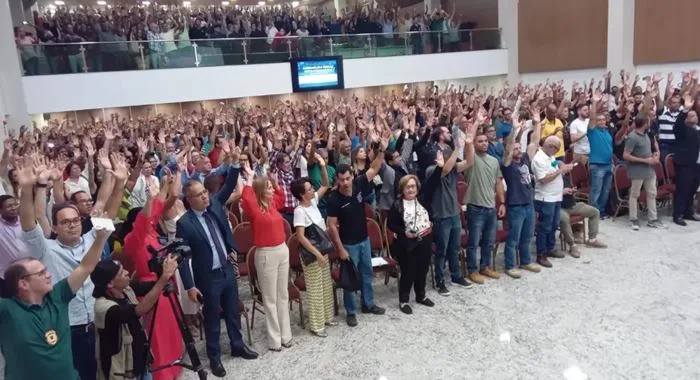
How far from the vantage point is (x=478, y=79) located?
1884cm

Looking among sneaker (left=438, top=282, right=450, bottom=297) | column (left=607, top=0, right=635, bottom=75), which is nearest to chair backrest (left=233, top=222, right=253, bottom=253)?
sneaker (left=438, top=282, right=450, bottom=297)

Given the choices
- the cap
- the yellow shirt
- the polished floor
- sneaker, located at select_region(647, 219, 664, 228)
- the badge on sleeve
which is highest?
the yellow shirt

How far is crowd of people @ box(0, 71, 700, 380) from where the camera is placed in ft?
9.85

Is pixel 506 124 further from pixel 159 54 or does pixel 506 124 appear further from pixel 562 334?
pixel 159 54

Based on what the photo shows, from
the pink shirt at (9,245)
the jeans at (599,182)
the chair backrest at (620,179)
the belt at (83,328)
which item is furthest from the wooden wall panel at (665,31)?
the pink shirt at (9,245)

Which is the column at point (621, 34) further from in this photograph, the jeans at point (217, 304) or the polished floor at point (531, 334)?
the jeans at point (217, 304)

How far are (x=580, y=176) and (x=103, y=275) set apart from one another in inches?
260

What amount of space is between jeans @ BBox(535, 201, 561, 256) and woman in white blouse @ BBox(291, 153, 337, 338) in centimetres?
265

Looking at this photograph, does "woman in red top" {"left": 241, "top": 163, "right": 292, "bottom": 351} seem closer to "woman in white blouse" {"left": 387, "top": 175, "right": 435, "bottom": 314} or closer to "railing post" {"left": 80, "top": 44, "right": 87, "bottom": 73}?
"woman in white blouse" {"left": 387, "top": 175, "right": 435, "bottom": 314}

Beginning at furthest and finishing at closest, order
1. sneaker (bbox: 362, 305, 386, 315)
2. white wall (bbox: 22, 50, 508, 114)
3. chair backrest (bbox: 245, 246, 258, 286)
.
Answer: white wall (bbox: 22, 50, 508, 114) < sneaker (bbox: 362, 305, 386, 315) < chair backrest (bbox: 245, 246, 258, 286)

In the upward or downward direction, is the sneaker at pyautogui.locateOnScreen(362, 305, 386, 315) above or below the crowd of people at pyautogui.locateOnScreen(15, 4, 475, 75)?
below

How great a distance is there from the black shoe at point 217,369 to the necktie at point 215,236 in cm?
77

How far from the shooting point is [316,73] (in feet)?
49.6

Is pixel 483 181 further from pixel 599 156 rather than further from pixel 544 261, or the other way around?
pixel 599 156
